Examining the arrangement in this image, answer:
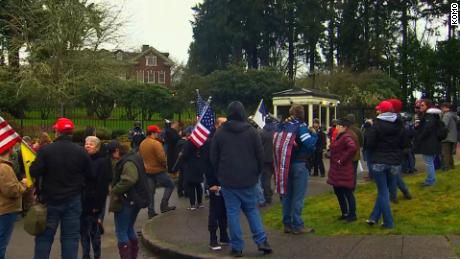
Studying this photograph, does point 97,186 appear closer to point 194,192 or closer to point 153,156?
point 153,156

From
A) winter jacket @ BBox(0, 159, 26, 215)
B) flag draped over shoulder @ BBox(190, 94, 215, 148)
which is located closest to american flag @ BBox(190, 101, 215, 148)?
flag draped over shoulder @ BBox(190, 94, 215, 148)

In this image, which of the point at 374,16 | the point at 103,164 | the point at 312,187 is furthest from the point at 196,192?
the point at 374,16

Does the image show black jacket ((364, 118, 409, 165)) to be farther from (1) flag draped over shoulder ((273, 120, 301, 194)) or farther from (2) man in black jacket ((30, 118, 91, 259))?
(2) man in black jacket ((30, 118, 91, 259))

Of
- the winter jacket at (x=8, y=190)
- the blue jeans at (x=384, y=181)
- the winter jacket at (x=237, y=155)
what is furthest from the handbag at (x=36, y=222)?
the blue jeans at (x=384, y=181)

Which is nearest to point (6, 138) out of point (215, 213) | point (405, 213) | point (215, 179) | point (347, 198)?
point (215, 179)

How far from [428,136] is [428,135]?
0.02 meters

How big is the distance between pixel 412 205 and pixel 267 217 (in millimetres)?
2581

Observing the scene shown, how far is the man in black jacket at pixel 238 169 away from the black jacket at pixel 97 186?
1.42 metres

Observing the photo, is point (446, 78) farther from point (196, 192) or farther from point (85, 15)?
point (196, 192)

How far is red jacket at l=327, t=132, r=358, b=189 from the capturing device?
8.98 metres

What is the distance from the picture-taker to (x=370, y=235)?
8273 millimetres

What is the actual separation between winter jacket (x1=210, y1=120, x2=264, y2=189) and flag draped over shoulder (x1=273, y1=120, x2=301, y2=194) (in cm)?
98

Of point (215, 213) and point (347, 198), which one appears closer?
point (215, 213)

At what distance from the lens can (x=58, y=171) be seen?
6.55m
